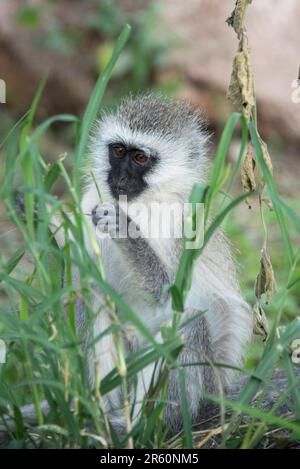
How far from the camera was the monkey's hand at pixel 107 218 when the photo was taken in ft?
14.0

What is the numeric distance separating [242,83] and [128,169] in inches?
44.0

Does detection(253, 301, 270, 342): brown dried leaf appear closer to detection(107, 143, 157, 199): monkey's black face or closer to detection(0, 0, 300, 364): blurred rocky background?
detection(107, 143, 157, 199): monkey's black face

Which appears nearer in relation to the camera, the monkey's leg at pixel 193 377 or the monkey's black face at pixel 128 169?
the monkey's leg at pixel 193 377

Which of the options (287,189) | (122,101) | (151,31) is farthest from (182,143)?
(151,31)

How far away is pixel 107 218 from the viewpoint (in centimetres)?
426

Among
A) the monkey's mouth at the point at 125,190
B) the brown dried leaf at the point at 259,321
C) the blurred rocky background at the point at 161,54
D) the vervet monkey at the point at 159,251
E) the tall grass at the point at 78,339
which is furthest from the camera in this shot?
the blurred rocky background at the point at 161,54

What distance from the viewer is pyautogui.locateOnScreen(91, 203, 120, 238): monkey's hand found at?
425 cm

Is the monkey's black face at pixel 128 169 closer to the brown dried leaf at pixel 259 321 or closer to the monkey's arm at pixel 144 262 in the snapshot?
the monkey's arm at pixel 144 262

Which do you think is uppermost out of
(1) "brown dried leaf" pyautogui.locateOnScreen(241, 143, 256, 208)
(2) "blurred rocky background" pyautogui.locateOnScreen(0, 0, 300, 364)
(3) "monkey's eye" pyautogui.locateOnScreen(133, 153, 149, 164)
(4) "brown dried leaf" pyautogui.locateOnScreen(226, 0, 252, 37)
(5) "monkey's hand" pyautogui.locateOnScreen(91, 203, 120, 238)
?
(2) "blurred rocky background" pyautogui.locateOnScreen(0, 0, 300, 364)

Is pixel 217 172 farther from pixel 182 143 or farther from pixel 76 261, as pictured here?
pixel 182 143

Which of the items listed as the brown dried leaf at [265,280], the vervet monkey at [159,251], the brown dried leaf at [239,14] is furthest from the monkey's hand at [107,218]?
the brown dried leaf at [239,14]

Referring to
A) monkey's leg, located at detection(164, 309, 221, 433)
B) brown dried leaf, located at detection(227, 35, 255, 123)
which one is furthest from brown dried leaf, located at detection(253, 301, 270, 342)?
brown dried leaf, located at detection(227, 35, 255, 123)

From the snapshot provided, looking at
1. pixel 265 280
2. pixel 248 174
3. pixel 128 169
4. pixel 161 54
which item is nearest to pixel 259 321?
pixel 265 280

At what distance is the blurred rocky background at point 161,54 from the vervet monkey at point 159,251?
4.82 metres
